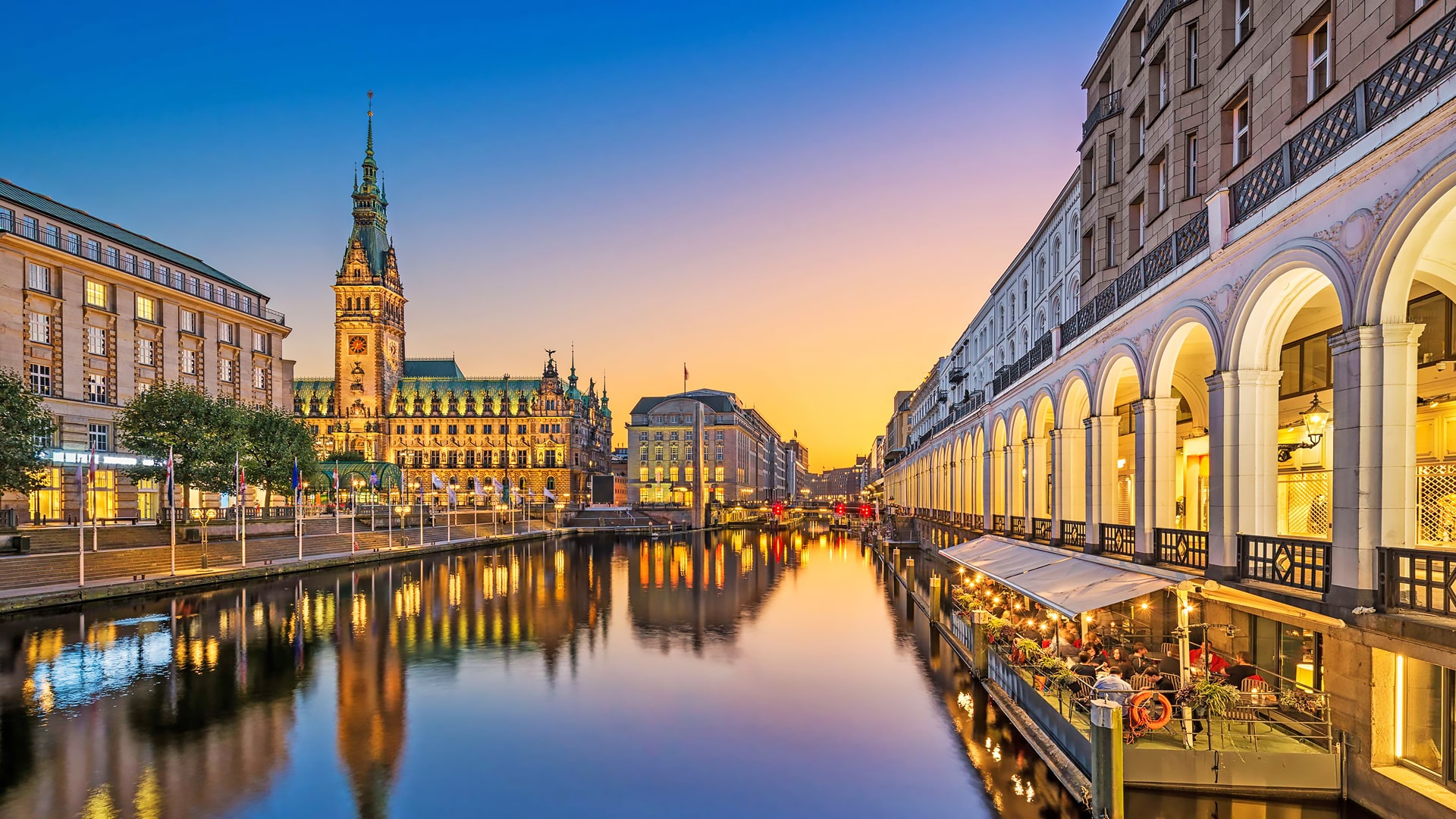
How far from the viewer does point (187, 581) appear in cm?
4709

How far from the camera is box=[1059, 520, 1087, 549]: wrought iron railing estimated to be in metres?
27.7

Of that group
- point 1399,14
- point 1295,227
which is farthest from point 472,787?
point 1399,14

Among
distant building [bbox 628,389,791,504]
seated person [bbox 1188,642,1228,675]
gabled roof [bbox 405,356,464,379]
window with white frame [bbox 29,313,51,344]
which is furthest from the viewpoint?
gabled roof [bbox 405,356,464,379]

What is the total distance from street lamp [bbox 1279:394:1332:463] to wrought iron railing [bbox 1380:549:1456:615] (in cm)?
705

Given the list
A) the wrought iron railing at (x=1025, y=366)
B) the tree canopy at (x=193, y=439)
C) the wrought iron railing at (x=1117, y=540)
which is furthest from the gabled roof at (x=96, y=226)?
the wrought iron railing at (x=1117, y=540)

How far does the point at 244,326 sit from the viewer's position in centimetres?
8806

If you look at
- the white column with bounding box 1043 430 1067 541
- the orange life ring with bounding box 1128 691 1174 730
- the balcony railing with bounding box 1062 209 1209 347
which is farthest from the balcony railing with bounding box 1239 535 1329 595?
the white column with bounding box 1043 430 1067 541

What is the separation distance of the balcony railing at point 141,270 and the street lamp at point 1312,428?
262 ft

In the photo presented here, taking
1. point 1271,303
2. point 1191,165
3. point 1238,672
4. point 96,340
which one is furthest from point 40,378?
point 1271,303

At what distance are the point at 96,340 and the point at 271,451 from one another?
713 inches

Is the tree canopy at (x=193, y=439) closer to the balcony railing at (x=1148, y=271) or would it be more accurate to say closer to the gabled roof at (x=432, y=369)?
the balcony railing at (x=1148, y=271)

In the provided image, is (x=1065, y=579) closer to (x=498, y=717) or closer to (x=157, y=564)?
(x=498, y=717)

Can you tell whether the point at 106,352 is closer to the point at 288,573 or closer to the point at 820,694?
the point at 288,573

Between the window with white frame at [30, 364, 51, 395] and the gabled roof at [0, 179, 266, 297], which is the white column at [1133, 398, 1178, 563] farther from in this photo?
the gabled roof at [0, 179, 266, 297]
